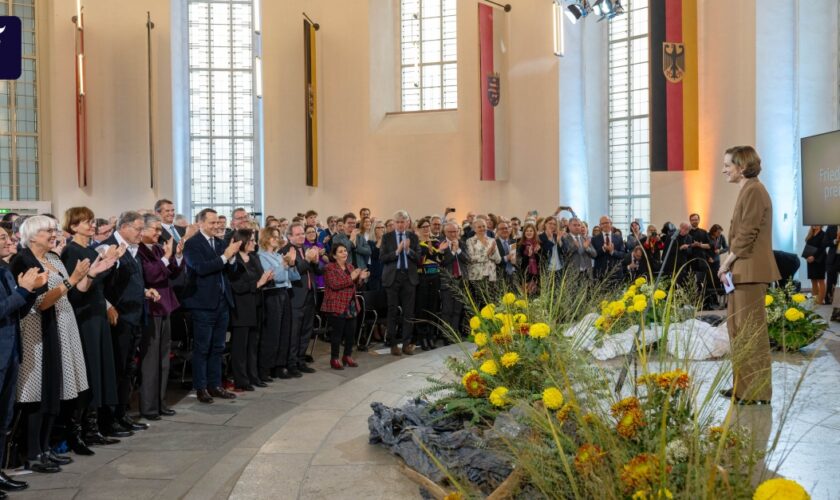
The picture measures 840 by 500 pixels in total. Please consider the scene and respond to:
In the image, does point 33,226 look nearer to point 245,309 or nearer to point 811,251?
point 245,309

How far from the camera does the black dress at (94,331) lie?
5.73 metres

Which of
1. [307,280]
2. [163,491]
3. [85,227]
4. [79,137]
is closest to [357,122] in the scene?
[79,137]

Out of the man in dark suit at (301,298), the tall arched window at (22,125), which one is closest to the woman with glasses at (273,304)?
the man in dark suit at (301,298)

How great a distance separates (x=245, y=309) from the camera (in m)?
7.88

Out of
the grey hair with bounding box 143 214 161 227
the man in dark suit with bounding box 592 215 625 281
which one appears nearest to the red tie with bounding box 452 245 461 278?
the man in dark suit with bounding box 592 215 625 281

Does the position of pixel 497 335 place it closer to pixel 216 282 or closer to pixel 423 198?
pixel 216 282

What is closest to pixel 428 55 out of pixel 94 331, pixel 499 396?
pixel 94 331

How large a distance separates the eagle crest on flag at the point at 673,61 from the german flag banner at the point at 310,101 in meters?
8.44

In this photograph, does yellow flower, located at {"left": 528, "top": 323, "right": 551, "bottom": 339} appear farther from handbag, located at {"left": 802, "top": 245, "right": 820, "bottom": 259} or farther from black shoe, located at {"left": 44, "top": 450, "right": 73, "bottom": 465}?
handbag, located at {"left": 802, "top": 245, "right": 820, "bottom": 259}

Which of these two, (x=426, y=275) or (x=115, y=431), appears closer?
(x=115, y=431)

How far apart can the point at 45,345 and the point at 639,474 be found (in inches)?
170

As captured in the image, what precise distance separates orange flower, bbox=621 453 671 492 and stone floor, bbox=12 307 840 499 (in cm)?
52

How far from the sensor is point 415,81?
20594mm

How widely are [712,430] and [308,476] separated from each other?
2.52 metres
